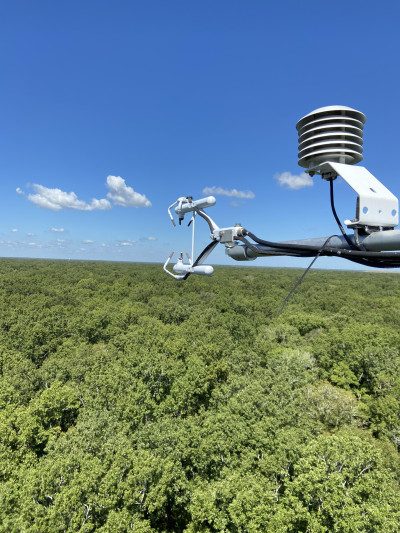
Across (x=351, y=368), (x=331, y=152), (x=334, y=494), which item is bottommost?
(x=351, y=368)

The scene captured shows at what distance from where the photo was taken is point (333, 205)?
3225mm

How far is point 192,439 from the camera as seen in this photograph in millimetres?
18078

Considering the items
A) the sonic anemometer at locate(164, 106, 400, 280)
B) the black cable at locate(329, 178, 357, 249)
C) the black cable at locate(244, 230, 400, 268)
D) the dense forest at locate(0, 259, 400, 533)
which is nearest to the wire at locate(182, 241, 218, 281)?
the sonic anemometer at locate(164, 106, 400, 280)

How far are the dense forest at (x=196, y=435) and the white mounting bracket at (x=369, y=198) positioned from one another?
14582 mm

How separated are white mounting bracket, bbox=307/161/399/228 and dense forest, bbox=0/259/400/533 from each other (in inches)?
574

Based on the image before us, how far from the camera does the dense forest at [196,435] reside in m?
13.0

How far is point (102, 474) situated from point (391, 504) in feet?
46.5

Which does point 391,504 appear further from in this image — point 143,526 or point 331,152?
point 331,152

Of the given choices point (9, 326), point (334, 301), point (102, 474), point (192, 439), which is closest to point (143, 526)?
point (102, 474)

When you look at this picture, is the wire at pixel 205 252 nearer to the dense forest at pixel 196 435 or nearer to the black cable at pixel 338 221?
the black cable at pixel 338 221

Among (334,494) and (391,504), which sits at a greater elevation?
(334,494)

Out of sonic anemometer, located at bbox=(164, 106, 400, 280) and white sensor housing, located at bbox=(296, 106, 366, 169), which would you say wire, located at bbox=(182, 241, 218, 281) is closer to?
sonic anemometer, located at bbox=(164, 106, 400, 280)

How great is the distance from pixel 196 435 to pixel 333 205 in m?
19.2

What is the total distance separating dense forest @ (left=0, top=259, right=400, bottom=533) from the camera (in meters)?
13.0
